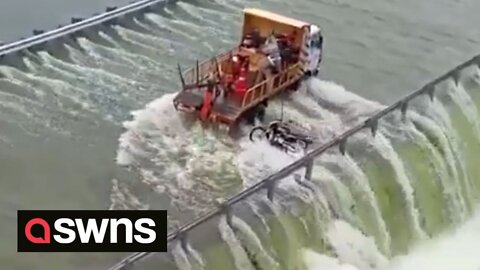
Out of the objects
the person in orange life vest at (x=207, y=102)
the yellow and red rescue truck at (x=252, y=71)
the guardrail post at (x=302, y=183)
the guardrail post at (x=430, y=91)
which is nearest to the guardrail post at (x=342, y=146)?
the guardrail post at (x=302, y=183)

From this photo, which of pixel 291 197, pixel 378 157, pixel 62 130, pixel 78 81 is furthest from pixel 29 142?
pixel 378 157

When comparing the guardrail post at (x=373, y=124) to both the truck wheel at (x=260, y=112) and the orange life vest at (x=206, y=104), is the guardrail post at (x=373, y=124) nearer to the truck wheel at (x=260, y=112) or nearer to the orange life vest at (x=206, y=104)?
the truck wheel at (x=260, y=112)

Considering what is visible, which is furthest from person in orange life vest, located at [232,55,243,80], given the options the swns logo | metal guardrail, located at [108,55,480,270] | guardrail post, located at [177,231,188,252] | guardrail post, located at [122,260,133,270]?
guardrail post, located at [122,260,133,270]

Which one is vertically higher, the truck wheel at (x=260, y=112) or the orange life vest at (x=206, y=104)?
the truck wheel at (x=260, y=112)

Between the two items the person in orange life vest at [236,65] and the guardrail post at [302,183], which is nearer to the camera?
the guardrail post at [302,183]

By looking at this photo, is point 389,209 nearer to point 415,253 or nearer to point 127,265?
point 415,253

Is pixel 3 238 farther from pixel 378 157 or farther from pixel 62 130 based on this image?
pixel 378 157

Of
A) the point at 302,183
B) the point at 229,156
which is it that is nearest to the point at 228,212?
the point at 302,183

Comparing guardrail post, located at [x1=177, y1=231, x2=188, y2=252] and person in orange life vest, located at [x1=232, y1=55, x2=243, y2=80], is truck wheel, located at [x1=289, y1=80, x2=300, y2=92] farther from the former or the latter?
guardrail post, located at [x1=177, y1=231, x2=188, y2=252]
